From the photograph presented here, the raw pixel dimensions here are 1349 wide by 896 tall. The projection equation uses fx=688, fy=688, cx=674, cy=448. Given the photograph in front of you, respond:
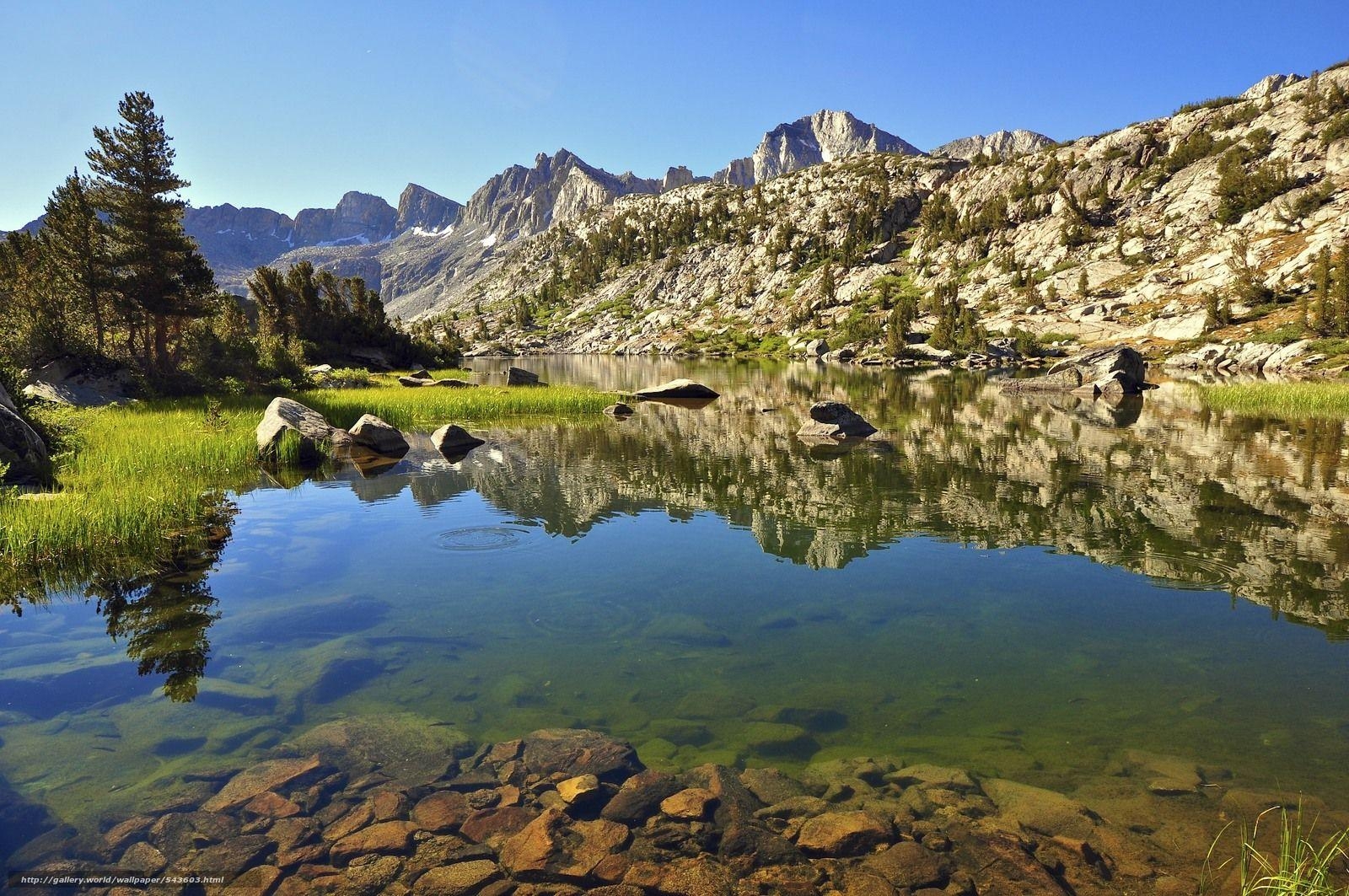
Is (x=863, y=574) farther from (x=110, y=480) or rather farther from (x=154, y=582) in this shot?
(x=110, y=480)

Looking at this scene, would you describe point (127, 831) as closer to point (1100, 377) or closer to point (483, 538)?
point (483, 538)

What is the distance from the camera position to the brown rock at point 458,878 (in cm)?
544

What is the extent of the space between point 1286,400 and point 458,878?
47494 mm

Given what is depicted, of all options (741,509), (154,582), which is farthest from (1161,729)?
(154,582)

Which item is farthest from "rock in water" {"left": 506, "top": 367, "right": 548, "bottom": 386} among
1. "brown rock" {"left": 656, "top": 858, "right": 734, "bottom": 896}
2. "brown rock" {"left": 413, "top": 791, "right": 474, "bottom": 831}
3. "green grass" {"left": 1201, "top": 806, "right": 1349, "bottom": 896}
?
"green grass" {"left": 1201, "top": 806, "right": 1349, "bottom": 896}

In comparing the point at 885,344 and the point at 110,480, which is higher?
the point at 885,344

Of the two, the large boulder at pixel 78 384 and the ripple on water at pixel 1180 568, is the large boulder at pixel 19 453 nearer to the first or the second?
the large boulder at pixel 78 384

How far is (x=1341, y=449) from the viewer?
Result: 24938mm

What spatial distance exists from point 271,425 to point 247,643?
18714 millimetres

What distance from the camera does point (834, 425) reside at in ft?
102

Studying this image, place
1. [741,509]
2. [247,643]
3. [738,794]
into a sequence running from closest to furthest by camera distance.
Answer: [738,794] → [247,643] → [741,509]

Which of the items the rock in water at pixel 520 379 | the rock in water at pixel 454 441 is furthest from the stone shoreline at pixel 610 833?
the rock in water at pixel 520 379

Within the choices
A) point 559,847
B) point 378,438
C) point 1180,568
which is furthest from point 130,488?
point 1180,568

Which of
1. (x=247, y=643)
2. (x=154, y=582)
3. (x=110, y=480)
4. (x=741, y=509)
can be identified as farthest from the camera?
(x=741, y=509)
